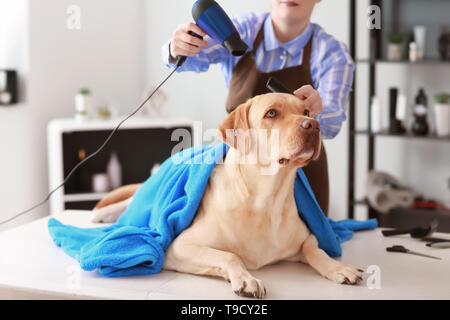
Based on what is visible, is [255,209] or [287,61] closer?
[255,209]

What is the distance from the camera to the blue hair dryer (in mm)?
1129

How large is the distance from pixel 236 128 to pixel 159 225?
0.28 metres

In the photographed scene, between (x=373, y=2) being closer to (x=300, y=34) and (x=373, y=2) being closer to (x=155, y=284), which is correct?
(x=300, y=34)

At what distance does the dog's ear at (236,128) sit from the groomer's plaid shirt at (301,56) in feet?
0.79

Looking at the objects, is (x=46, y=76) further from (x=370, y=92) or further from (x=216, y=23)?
(x=216, y=23)

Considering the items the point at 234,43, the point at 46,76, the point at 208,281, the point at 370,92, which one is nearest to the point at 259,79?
the point at 234,43

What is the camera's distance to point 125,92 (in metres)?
3.79

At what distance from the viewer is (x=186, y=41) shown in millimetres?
1192

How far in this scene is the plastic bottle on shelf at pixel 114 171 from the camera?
3408 millimetres

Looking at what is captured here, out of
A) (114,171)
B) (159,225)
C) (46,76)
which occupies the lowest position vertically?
(114,171)

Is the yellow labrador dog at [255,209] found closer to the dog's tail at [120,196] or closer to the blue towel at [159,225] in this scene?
the blue towel at [159,225]

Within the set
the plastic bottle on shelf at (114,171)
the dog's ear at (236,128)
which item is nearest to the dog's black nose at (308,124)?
the dog's ear at (236,128)

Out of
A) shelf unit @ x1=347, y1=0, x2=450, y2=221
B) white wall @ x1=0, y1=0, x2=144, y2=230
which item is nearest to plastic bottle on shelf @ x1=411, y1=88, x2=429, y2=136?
shelf unit @ x1=347, y1=0, x2=450, y2=221
